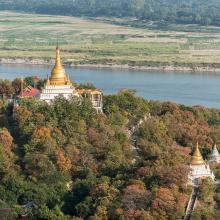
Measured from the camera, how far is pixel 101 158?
1950cm

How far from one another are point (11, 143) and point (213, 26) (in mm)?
58697

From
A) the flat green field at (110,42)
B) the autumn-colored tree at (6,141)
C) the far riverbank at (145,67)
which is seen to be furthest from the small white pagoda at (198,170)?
the flat green field at (110,42)

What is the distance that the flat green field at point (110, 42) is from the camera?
49.2m

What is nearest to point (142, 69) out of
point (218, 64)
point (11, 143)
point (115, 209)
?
point (218, 64)

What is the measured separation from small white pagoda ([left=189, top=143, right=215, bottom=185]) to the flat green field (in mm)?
28719

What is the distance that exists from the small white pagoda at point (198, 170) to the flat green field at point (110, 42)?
28719 millimetres

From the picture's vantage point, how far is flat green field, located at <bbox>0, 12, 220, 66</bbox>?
49.2 metres

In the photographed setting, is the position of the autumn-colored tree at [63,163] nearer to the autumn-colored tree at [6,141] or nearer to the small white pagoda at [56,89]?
the autumn-colored tree at [6,141]

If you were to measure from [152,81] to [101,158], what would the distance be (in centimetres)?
2073

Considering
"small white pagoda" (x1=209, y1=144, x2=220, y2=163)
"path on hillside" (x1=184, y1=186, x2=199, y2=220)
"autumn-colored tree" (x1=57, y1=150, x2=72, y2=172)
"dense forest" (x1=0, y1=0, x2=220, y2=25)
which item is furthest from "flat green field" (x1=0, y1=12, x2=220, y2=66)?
"path on hillside" (x1=184, y1=186, x2=199, y2=220)

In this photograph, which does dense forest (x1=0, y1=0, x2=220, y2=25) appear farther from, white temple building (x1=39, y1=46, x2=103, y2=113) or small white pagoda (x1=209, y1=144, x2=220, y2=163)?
small white pagoda (x1=209, y1=144, x2=220, y2=163)

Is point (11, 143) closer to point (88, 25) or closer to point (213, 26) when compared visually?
point (88, 25)

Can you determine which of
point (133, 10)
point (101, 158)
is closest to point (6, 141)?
point (101, 158)

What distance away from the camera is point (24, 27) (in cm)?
6906
